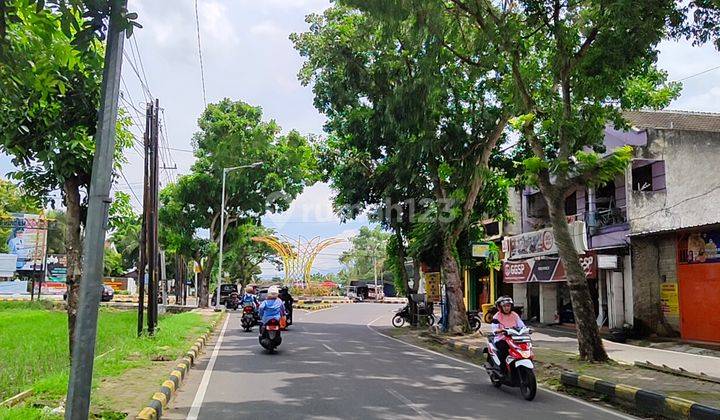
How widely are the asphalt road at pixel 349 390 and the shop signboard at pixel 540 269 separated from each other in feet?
32.2

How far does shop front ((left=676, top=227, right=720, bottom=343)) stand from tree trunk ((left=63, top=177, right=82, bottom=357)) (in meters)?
15.6

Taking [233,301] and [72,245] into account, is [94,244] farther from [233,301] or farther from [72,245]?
[233,301]

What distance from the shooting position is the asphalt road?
8062mm

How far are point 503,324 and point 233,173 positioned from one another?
2839cm

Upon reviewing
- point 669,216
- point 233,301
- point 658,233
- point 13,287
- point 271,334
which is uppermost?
point 669,216

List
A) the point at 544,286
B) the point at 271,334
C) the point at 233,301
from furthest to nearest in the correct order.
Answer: the point at 233,301 < the point at 544,286 < the point at 271,334

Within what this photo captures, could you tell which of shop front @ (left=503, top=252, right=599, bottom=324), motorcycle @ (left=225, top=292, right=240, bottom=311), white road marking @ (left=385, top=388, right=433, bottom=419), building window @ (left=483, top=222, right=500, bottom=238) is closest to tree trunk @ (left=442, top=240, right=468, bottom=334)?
shop front @ (left=503, top=252, right=599, bottom=324)

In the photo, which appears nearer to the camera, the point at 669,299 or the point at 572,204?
the point at 669,299

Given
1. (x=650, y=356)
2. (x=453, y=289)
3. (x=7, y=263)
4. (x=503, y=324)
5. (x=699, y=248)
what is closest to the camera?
(x=503, y=324)

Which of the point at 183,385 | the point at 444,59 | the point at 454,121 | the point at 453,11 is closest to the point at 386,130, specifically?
the point at 454,121

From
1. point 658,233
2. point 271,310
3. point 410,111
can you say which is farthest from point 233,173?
point 658,233

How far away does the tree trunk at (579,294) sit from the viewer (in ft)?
43.0

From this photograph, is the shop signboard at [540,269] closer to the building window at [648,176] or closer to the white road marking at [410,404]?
the building window at [648,176]

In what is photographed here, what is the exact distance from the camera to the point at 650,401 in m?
8.72
